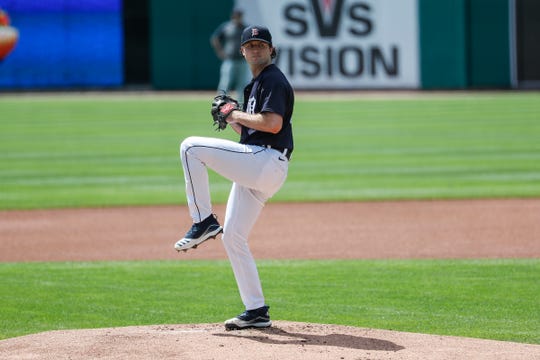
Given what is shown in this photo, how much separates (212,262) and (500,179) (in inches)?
258

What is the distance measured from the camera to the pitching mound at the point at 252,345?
6.34 m

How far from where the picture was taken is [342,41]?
32.8 meters

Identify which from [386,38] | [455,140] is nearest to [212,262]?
[455,140]

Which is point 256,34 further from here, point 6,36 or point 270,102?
point 6,36

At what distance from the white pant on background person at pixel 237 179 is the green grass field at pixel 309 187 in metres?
1.04

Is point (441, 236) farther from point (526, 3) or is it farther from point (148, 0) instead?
point (148, 0)

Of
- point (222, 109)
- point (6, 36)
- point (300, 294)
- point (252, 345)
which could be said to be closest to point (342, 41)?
point (6, 36)

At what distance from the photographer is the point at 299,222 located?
41.2ft

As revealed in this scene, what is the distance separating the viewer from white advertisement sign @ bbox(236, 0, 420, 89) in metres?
32.6

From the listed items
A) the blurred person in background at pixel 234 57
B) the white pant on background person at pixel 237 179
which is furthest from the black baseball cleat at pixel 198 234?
the blurred person in background at pixel 234 57

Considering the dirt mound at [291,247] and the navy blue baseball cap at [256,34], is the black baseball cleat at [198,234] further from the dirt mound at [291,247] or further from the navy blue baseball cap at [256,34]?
the navy blue baseball cap at [256,34]

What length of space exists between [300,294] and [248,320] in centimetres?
174

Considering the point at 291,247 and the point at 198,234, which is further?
the point at 291,247

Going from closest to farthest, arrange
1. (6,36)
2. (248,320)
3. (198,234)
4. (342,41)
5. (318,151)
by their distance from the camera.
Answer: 1. (198,234)
2. (248,320)
3. (318,151)
4. (342,41)
5. (6,36)
